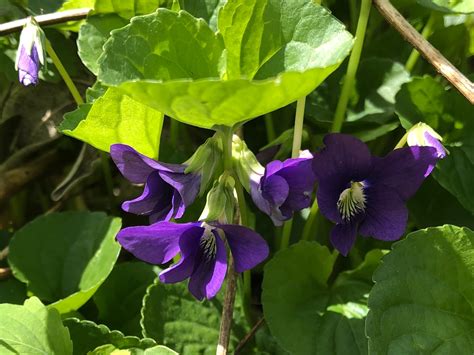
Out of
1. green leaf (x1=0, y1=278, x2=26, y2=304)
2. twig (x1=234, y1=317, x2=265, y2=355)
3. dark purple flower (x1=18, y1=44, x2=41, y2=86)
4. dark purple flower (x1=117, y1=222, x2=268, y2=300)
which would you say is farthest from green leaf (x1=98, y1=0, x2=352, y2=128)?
green leaf (x1=0, y1=278, x2=26, y2=304)

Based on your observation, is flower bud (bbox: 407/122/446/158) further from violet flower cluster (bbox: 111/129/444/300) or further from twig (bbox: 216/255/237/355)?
twig (bbox: 216/255/237/355)

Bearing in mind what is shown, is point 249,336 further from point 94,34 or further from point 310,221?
point 94,34

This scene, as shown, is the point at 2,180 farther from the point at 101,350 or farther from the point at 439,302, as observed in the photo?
the point at 439,302

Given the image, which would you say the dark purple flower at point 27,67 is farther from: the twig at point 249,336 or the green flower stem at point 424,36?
the green flower stem at point 424,36

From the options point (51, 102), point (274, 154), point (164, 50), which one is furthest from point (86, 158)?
point (164, 50)

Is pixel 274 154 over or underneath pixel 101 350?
over

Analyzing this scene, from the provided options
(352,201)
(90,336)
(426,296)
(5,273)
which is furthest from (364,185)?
(5,273)
